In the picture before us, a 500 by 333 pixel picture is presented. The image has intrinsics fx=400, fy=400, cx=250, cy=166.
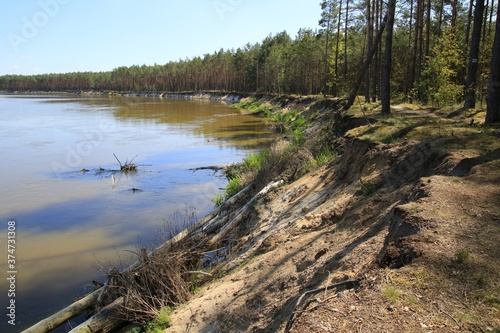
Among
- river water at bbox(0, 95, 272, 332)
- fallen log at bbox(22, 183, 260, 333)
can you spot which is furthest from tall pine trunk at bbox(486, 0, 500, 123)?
fallen log at bbox(22, 183, 260, 333)

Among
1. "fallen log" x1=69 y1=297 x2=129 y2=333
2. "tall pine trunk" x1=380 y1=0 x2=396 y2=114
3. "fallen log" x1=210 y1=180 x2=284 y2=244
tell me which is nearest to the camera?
"fallen log" x1=69 y1=297 x2=129 y2=333

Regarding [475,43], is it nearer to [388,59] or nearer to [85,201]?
[388,59]

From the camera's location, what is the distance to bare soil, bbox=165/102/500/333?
402 centimetres

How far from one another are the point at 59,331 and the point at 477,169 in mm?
8773

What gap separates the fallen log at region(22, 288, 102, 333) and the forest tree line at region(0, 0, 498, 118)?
15.5m

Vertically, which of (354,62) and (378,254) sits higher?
(354,62)

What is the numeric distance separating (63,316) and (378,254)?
258 inches

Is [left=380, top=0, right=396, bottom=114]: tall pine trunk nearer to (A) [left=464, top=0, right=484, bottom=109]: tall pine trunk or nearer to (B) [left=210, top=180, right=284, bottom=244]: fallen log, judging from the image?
(A) [left=464, top=0, right=484, bottom=109]: tall pine trunk

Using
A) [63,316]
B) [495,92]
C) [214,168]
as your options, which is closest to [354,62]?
[214,168]

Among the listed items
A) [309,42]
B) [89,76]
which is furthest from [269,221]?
[89,76]

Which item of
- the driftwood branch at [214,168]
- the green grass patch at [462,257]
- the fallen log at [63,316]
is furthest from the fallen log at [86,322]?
the driftwood branch at [214,168]

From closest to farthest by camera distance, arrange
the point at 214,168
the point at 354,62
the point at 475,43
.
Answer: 1. the point at 475,43
2. the point at 214,168
3. the point at 354,62

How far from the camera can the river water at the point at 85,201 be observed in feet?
34.7

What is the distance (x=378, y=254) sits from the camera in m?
5.25
